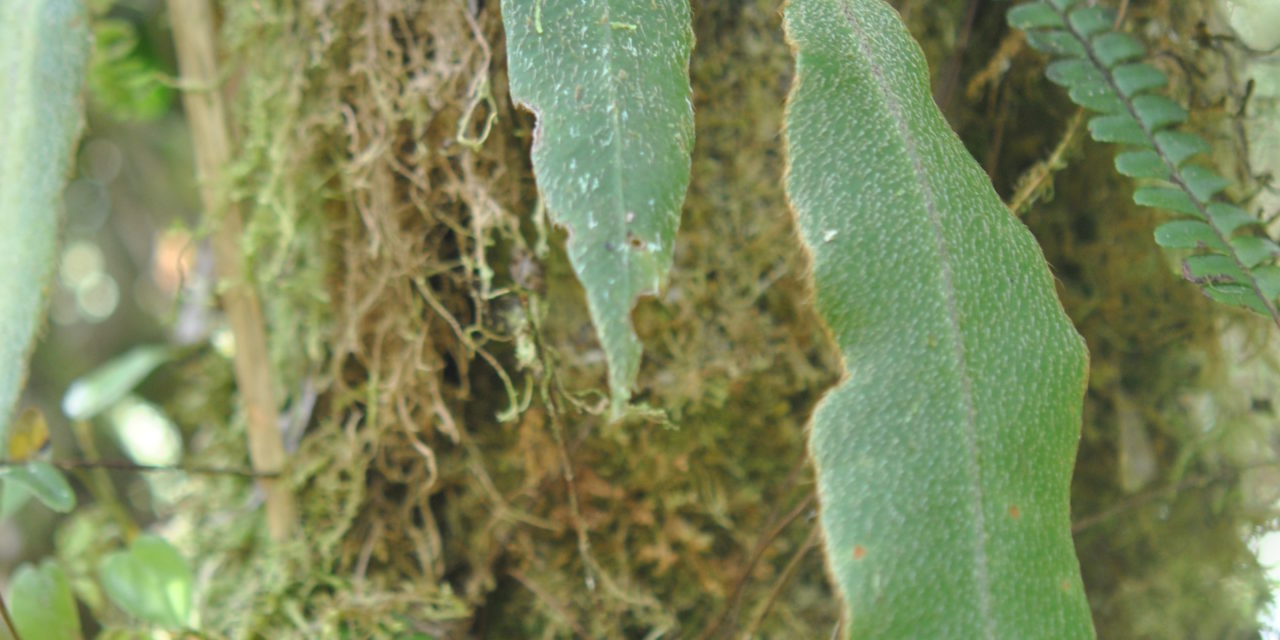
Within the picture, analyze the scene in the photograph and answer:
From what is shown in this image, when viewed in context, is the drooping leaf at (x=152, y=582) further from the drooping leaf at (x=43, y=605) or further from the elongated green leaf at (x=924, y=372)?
the elongated green leaf at (x=924, y=372)

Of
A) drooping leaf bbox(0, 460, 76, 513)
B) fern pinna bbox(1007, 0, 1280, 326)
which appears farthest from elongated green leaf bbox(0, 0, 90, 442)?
fern pinna bbox(1007, 0, 1280, 326)

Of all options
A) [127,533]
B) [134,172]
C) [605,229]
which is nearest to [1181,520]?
[605,229]

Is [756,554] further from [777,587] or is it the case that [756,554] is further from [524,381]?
[524,381]

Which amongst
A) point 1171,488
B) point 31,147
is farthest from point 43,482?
point 1171,488

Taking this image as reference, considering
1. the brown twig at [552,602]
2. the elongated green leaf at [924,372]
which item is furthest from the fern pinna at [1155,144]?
the brown twig at [552,602]

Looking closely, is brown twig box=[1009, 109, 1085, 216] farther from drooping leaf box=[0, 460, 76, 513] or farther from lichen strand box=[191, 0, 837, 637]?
drooping leaf box=[0, 460, 76, 513]
